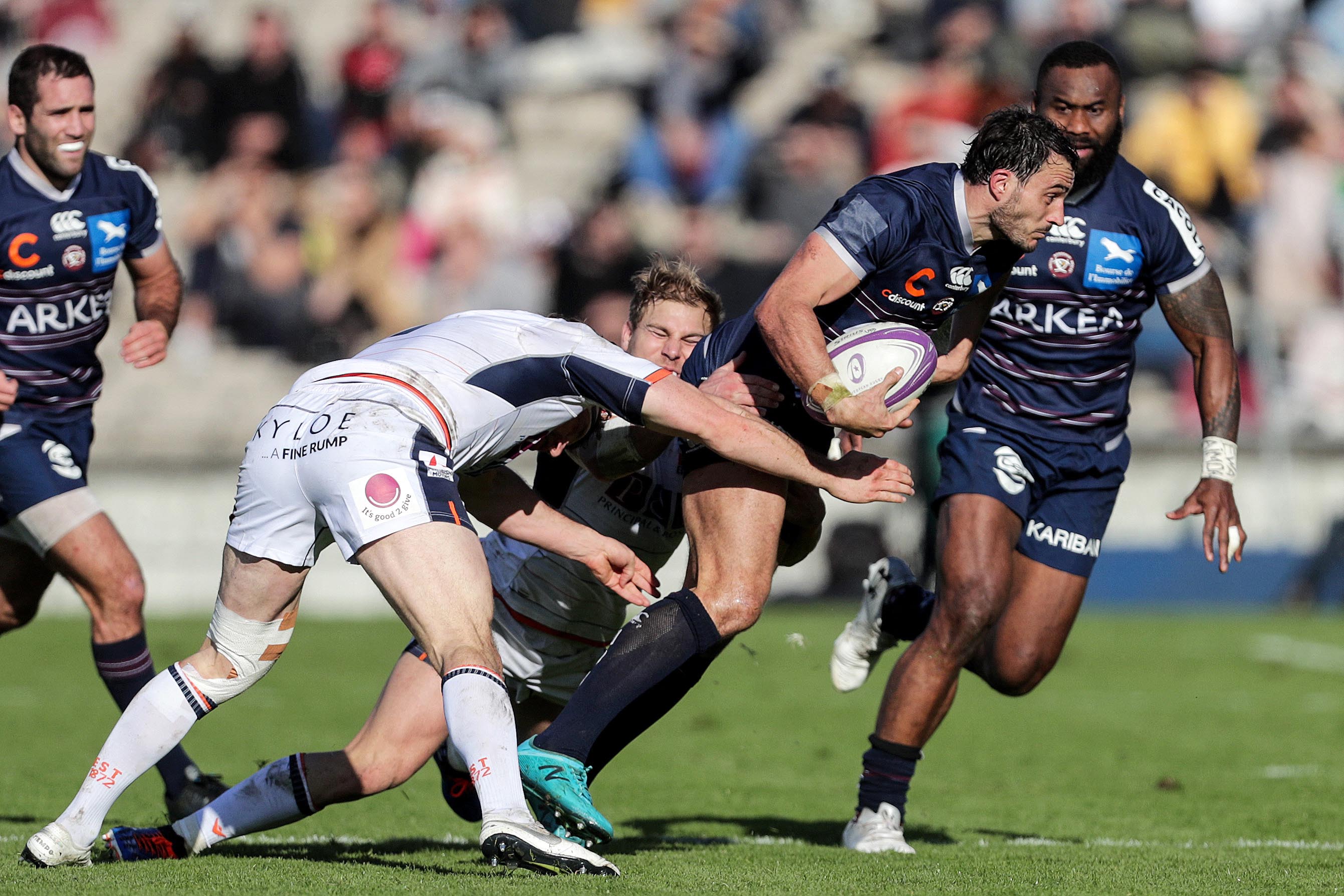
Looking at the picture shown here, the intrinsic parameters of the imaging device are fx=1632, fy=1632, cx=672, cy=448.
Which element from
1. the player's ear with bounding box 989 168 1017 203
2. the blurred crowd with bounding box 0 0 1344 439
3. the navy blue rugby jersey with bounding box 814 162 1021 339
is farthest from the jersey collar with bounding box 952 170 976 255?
the blurred crowd with bounding box 0 0 1344 439

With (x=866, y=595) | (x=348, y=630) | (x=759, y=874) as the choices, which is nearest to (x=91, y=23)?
(x=348, y=630)

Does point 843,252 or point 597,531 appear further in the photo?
point 597,531

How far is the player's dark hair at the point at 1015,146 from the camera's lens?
213 inches

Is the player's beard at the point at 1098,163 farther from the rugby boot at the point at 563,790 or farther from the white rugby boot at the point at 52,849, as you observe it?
the white rugby boot at the point at 52,849

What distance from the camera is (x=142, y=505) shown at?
15438 millimetres

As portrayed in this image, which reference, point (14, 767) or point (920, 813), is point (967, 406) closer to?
point (920, 813)

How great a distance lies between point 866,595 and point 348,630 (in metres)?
8.08

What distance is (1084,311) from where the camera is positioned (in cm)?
664

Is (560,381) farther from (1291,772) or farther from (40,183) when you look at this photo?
(1291,772)

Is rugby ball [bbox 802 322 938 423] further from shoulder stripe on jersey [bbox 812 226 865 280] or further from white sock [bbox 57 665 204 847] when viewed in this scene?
white sock [bbox 57 665 204 847]

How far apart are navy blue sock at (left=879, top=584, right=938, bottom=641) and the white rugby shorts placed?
8.15 feet

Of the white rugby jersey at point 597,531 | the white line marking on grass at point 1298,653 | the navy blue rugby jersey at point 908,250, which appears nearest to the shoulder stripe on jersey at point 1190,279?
the navy blue rugby jersey at point 908,250

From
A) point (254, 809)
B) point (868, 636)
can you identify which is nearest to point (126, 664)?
point (254, 809)

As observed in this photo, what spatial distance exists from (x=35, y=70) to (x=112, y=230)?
0.71 m
